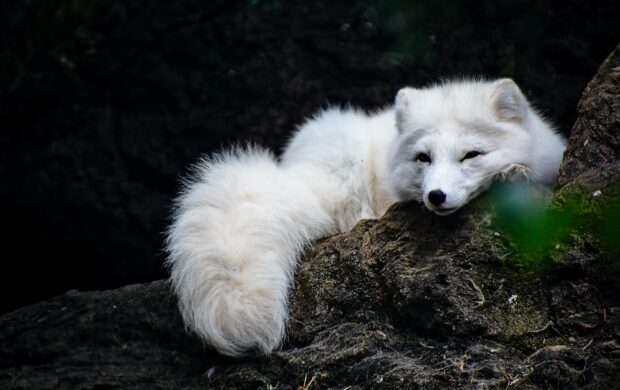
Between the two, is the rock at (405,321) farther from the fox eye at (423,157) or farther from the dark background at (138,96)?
the dark background at (138,96)

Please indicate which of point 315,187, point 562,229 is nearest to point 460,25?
point 315,187

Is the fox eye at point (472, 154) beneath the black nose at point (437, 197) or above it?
above

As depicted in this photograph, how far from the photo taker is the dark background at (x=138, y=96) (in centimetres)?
534

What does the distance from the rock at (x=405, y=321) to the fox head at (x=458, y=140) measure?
160 mm

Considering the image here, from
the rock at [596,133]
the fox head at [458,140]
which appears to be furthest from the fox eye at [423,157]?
the rock at [596,133]

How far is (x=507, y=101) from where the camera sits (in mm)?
3939

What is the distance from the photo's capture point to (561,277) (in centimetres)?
311

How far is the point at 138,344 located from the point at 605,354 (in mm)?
2227

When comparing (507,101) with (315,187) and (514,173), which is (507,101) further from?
(315,187)

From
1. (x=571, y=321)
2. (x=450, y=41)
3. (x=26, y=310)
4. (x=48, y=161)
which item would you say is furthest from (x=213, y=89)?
(x=571, y=321)

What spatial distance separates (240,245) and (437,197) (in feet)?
3.14

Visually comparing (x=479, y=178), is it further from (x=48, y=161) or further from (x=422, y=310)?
(x=48, y=161)

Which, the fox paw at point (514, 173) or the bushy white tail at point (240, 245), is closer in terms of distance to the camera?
the bushy white tail at point (240, 245)

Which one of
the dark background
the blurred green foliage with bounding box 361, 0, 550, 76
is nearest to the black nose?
the blurred green foliage with bounding box 361, 0, 550, 76
